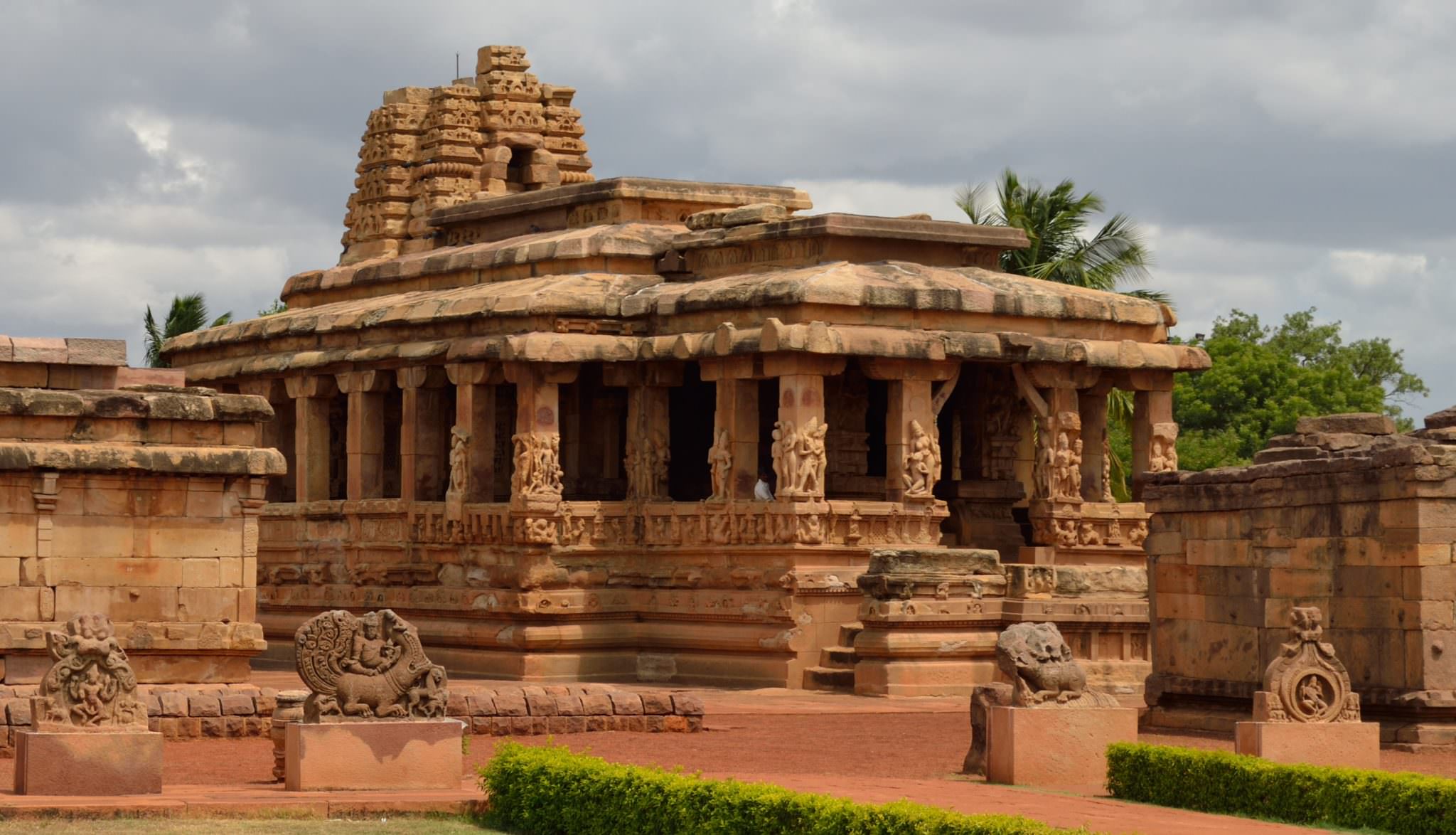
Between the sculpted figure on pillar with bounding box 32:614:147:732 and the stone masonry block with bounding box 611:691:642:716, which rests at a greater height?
the sculpted figure on pillar with bounding box 32:614:147:732

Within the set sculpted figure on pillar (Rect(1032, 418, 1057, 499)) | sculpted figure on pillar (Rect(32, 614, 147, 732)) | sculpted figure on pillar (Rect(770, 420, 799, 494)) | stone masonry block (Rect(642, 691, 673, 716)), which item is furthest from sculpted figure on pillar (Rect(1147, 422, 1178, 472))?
sculpted figure on pillar (Rect(32, 614, 147, 732))

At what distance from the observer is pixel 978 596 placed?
29797mm

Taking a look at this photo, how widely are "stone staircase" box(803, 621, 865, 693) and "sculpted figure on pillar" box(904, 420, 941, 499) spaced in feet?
5.61

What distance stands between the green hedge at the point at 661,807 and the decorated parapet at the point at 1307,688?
525cm

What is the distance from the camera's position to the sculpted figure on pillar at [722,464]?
31391 millimetres

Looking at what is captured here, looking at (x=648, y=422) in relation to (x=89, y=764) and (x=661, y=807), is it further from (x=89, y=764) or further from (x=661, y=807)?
(x=661, y=807)

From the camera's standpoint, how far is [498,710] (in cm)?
2367

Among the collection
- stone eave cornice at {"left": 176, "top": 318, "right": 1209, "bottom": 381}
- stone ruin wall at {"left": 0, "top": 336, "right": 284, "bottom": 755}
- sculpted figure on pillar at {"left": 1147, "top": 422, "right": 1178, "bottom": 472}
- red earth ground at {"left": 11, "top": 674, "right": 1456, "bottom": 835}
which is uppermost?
stone eave cornice at {"left": 176, "top": 318, "right": 1209, "bottom": 381}

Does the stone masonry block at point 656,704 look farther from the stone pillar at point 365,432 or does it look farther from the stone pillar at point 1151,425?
the stone pillar at point 365,432

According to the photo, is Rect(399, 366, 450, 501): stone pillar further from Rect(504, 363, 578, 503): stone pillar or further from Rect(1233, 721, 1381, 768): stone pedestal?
Rect(1233, 721, 1381, 768): stone pedestal

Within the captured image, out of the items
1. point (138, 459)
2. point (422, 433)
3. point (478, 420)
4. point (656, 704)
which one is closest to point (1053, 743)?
point (656, 704)

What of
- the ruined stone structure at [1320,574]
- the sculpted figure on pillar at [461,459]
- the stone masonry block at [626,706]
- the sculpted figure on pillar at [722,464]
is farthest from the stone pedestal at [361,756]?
the sculpted figure on pillar at [461,459]

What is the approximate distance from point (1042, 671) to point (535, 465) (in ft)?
45.1

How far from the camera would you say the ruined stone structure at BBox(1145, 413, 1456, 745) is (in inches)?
858
